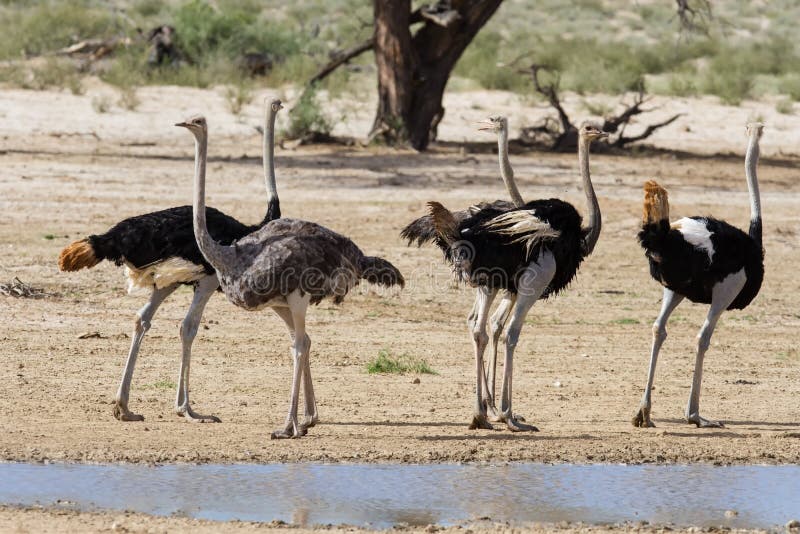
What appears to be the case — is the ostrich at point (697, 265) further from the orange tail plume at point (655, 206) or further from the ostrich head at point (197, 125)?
the ostrich head at point (197, 125)

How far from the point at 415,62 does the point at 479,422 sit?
11757 millimetres

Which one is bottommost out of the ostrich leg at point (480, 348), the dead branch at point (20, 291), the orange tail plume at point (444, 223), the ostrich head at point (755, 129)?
the dead branch at point (20, 291)

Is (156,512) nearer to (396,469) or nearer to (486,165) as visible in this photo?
(396,469)

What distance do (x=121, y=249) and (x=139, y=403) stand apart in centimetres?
112

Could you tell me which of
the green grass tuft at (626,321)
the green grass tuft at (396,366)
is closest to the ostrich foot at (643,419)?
the green grass tuft at (396,366)

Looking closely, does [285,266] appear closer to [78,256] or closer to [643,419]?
[78,256]

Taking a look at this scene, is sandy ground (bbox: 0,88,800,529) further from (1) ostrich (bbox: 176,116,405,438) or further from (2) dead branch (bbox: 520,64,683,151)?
(2) dead branch (bbox: 520,64,683,151)

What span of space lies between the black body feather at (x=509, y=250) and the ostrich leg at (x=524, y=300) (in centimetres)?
4

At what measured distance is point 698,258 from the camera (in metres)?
7.49

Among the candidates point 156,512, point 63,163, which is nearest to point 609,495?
point 156,512

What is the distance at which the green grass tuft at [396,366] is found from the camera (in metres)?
8.97

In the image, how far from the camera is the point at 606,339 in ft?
33.9

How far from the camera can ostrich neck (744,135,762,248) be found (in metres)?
7.86

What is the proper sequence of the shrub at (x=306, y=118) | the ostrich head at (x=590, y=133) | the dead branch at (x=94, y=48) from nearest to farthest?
the ostrich head at (x=590, y=133) → the shrub at (x=306, y=118) → the dead branch at (x=94, y=48)
